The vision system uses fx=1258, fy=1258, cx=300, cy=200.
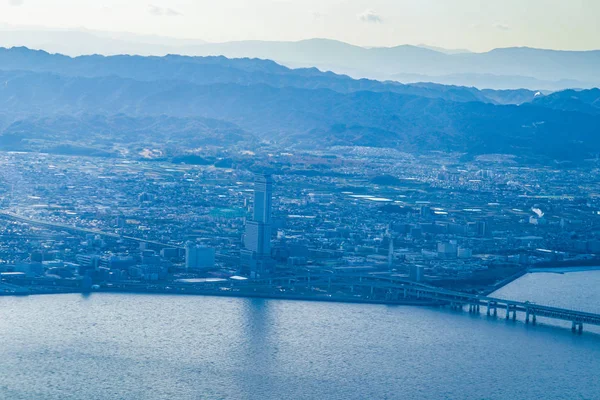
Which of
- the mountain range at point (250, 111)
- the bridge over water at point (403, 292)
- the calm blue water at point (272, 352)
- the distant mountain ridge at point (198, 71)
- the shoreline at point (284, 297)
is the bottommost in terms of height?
the calm blue water at point (272, 352)

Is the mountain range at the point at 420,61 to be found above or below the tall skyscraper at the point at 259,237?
above

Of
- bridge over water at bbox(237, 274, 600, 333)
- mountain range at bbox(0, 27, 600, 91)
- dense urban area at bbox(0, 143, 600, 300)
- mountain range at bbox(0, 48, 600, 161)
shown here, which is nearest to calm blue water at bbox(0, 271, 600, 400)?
bridge over water at bbox(237, 274, 600, 333)

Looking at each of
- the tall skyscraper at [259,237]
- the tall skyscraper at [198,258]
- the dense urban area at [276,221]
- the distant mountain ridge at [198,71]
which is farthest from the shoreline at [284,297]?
the distant mountain ridge at [198,71]

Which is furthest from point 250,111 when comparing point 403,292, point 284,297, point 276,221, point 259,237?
point 284,297

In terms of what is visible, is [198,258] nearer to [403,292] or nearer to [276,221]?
[403,292]

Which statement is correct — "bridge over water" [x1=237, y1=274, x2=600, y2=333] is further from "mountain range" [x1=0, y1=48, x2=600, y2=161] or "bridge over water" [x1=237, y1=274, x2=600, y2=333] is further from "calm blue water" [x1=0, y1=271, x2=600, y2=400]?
"mountain range" [x1=0, y1=48, x2=600, y2=161]

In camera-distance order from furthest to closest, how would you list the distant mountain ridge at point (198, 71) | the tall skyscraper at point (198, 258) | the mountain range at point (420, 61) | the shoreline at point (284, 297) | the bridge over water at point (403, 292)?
1. the mountain range at point (420, 61)
2. the distant mountain ridge at point (198, 71)
3. the tall skyscraper at point (198, 258)
4. the shoreline at point (284, 297)
5. the bridge over water at point (403, 292)

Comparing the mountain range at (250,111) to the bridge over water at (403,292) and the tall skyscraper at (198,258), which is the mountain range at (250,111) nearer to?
the tall skyscraper at (198,258)

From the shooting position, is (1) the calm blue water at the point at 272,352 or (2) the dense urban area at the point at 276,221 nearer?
(1) the calm blue water at the point at 272,352
